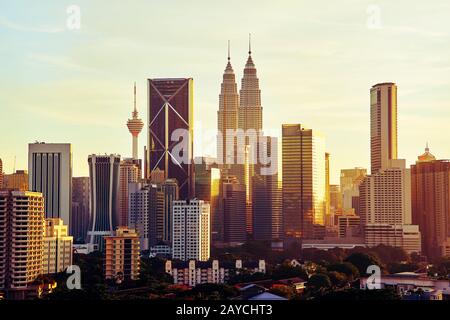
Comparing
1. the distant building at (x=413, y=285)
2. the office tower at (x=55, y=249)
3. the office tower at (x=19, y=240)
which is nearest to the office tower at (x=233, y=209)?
the office tower at (x=55, y=249)

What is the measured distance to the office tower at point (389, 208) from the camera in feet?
101

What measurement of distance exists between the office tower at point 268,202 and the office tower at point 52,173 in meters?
7.45

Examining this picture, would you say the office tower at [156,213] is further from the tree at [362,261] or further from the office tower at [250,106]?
the tree at [362,261]

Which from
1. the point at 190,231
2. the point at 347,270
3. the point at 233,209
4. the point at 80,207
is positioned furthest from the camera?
the point at 80,207

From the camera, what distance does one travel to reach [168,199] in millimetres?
34531

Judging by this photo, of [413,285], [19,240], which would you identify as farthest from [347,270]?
[19,240]

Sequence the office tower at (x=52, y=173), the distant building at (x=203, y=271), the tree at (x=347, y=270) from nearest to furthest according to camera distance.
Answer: the tree at (x=347, y=270), the distant building at (x=203, y=271), the office tower at (x=52, y=173)

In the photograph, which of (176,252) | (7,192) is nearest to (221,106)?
(176,252)

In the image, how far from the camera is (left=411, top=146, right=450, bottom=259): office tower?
29.2m

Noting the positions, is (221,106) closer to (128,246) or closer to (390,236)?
(390,236)

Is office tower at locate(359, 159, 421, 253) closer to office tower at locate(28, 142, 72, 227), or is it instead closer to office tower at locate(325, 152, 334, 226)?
office tower at locate(325, 152, 334, 226)

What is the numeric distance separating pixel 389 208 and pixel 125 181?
10400 millimetres

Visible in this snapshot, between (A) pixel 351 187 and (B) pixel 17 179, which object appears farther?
(A) pixel 351 187

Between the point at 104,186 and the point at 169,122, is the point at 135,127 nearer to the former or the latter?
the point at 104,186
